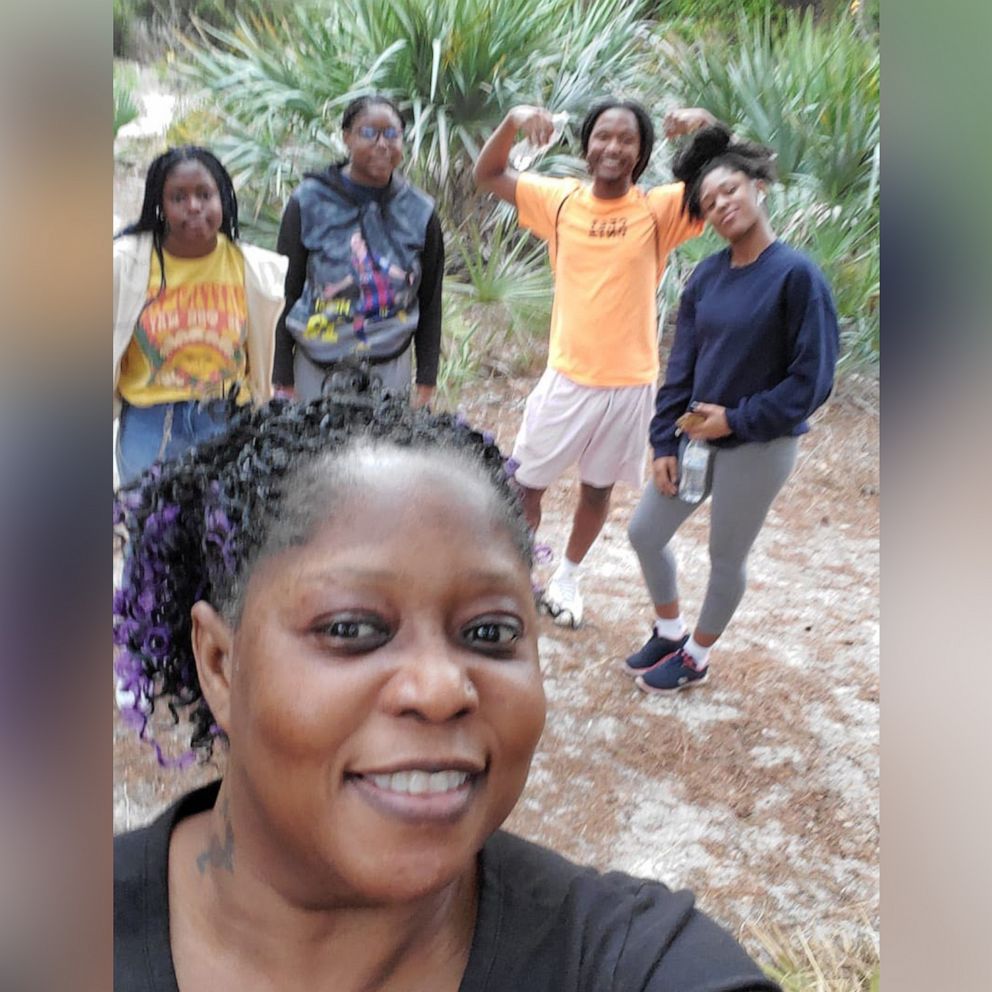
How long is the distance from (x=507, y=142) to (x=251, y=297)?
0.44 m

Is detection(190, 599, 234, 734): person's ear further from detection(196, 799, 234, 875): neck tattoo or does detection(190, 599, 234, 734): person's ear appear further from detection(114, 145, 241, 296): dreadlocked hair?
detection(114, 145, 241, 296): dreadlocked hair

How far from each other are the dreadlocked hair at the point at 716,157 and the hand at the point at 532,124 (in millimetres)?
193

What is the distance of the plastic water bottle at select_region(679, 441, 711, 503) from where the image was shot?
156 centimetres

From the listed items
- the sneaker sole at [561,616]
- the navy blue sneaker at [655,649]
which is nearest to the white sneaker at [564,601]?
the sneaker sole at [561,616]

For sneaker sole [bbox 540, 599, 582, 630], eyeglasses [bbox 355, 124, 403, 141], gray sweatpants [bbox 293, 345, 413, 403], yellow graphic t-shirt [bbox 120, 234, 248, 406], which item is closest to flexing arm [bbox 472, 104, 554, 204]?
eyeglasses [bbox 355, 124, 403, 141]

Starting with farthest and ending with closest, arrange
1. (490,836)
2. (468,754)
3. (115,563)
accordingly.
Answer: (115,563), (490,836), (468,754)

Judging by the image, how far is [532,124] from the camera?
154 cm

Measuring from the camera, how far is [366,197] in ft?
5.14

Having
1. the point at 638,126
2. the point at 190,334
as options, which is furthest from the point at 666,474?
the point at 190,334

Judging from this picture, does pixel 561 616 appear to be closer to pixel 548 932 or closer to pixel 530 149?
pixel 548 932

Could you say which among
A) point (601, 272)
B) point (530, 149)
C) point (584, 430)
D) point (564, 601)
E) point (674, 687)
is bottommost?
point (674, 687)
